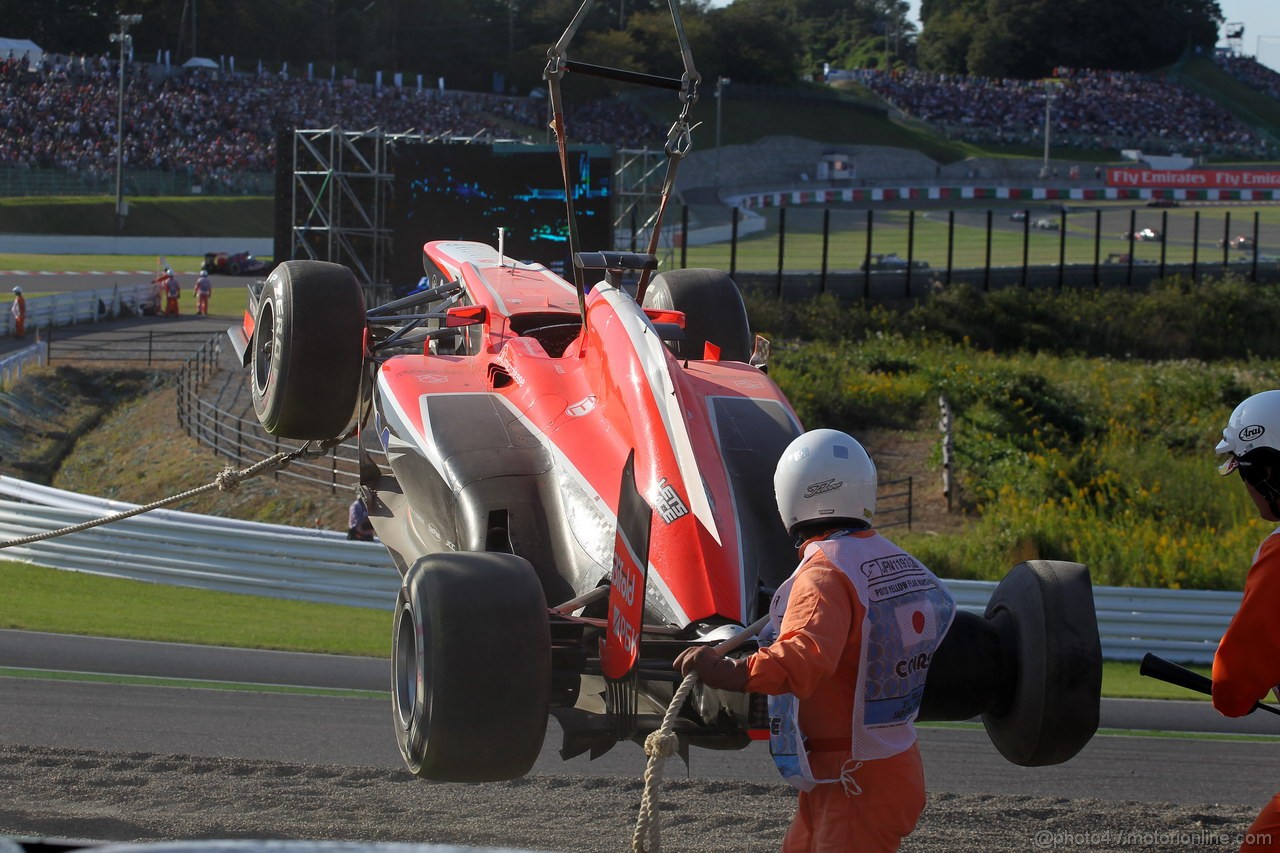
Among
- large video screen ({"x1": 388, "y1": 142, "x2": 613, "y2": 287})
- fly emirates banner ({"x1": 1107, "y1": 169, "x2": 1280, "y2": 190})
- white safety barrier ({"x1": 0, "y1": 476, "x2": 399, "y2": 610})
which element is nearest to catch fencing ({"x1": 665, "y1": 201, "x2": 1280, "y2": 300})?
fly emirates banner ({"x1": 1107, "y1": 169, "x2": 1280, "y2": 190})

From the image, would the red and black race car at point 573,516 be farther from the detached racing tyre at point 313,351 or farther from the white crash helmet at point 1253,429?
the white crash helmet at point 1253,429

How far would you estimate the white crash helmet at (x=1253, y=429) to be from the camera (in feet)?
15.0

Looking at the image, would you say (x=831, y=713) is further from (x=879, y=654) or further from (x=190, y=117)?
(x=190, y=117)

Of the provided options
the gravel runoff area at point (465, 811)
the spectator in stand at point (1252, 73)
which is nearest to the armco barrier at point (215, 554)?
the gravel runoff area at point (465, 811)

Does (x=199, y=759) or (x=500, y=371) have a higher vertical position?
(x=500, y=371)

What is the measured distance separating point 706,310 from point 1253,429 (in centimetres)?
430

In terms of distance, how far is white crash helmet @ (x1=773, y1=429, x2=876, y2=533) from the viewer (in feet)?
14.8

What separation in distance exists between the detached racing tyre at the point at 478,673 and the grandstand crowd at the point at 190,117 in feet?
150

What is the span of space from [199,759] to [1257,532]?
1475 cm

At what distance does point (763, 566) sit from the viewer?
6039 mm

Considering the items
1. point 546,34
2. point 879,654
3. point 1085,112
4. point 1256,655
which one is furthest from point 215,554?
point 1085,112

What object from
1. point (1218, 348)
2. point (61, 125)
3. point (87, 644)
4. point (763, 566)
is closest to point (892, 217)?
point (1218, 348)

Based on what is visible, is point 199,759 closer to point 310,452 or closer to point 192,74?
point 310,452

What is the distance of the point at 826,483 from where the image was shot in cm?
452
